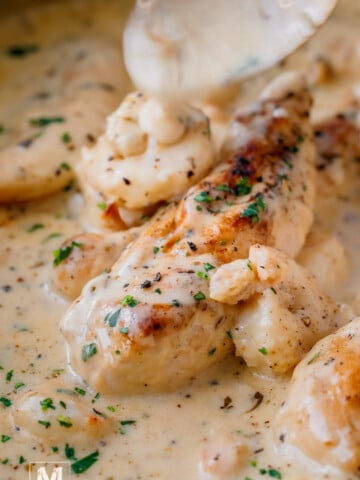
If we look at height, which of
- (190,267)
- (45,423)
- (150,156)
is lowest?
(45,423)

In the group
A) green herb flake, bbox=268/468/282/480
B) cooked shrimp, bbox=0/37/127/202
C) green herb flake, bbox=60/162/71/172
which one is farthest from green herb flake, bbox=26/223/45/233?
green herb flake, bbox=268/468/282/480

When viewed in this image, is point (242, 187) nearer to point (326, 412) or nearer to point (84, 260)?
point (84, 260)

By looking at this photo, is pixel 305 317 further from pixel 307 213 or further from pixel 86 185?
pixel 86 185

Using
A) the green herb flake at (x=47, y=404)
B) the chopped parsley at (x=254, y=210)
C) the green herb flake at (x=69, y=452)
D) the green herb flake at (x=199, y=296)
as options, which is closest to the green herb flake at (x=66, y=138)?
the chopped parsley at (x=254, y=210)

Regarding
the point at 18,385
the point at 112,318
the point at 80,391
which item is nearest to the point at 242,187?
the point at 112,318

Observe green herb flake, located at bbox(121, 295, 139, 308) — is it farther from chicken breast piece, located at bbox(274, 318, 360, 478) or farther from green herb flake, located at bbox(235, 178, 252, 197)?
green herb flake, located at bbox(235, 178, 252, 197)
